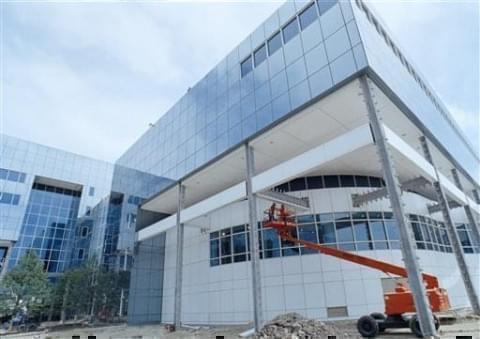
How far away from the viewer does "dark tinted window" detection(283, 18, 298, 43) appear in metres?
16.2

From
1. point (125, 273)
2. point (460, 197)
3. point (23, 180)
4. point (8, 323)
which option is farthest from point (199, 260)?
point (23, 180)

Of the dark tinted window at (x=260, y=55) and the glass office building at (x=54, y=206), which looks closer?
the dark tinted window at (x=260, y=55)

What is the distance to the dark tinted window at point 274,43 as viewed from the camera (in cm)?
1694

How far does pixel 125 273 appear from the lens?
93.2ft

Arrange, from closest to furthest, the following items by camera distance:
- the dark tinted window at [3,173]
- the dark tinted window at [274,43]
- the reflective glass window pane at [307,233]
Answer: the dark tinted window at [274,43]
the reflective glass window pane at [307,233]
the dark tinted window at [3,173]

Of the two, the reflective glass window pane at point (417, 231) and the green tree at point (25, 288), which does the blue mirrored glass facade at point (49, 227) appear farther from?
the reflective glass window pane at point (417, 231)

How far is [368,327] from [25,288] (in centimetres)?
3089

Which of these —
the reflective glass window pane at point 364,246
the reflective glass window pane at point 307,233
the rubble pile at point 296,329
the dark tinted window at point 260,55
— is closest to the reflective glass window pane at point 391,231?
the reflective glass window pane at point 364,246

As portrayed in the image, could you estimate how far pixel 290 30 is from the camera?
16.5 meters

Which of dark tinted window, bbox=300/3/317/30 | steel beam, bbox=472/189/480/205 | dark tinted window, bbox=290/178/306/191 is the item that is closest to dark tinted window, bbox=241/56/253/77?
dark tinted window, bbox=300/3/317/30

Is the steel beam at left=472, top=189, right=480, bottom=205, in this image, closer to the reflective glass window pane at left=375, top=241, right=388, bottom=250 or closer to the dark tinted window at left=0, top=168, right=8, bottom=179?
the reflective glass window pane at left=375, top=241, right=388, bottom=250

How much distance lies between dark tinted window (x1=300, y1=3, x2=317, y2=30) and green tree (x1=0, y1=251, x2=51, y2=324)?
32537 millimetres

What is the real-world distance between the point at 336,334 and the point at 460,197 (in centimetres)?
1570

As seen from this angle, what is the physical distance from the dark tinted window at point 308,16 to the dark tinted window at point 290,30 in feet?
1.50
